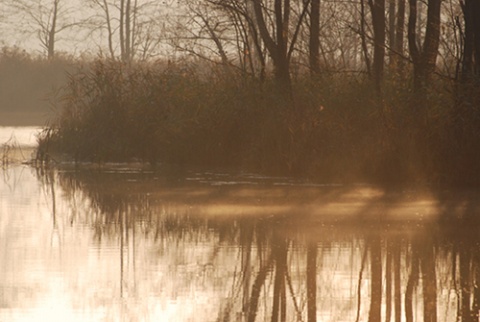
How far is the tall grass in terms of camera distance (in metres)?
14.7

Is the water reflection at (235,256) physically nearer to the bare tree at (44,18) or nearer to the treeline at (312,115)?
the treeline at (312,115)

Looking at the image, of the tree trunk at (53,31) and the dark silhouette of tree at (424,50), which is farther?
the tree trunk at (53,31)

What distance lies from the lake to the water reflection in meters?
0.01

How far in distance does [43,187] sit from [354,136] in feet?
12.3

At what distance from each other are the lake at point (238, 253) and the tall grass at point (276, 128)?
76 centimetres

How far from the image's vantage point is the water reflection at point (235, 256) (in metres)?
7.18

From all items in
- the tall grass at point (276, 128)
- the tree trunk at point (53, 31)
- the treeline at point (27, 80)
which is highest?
the tree trunk at point (53, 31)

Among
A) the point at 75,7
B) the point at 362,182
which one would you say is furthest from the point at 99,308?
the point at 75,7

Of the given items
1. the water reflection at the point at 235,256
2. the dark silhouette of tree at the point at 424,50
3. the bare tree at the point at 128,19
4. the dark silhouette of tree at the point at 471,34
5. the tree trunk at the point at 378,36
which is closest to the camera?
the water reflection at the point at 235,256

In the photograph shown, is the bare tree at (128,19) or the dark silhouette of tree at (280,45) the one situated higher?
the bare tree at (128,19)

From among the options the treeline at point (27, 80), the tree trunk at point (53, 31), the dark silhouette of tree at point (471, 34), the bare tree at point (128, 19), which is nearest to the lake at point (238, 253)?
the dark silhouette of tree at point (471, 34)

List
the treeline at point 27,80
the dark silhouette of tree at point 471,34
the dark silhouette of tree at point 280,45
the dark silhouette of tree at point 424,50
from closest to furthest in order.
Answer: the dark silhouette of tree at point 471,34 → the dark silhouette of tree at point 424,50 → the dark silhouette of tree at point 280,45 → the treeline at point 27,80

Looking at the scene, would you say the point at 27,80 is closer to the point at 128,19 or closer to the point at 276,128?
the point at 128,19

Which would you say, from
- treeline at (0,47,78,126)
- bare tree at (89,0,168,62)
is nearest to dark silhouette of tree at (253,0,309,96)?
treeline at (0,47,78,126)
